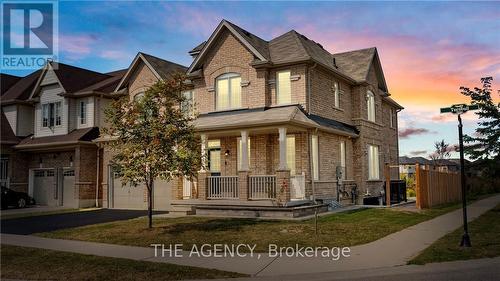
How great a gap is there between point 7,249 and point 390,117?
2533cm

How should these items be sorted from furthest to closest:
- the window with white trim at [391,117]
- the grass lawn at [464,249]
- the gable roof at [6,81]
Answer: the gable roof at [6,81]
the window with white trim at [391,117]
the grass lawn at [464,249]

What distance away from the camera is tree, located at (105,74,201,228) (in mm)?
13727

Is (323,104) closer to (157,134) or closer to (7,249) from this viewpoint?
(157,134)

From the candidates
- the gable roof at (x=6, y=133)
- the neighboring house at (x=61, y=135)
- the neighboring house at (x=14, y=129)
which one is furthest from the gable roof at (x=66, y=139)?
the neighboring house at (x=14, y=129)

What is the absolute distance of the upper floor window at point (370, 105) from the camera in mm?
25844

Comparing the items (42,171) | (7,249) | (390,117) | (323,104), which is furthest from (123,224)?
(390,117)

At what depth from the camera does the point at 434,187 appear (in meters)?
23.0

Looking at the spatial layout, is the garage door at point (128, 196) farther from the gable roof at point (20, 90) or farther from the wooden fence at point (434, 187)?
the wooden fence at point (434, 187)

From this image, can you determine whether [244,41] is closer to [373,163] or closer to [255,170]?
[255,170]

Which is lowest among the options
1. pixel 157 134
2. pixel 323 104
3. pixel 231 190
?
pixel 231 190

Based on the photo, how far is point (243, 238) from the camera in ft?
41.1

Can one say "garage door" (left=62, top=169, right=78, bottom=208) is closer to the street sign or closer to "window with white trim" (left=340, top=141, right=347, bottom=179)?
"window with white trim" (left=340, top=141, right=347, bottom=179)

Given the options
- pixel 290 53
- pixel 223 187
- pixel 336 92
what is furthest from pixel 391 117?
pixel 223 187

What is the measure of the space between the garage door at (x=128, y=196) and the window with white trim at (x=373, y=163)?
12698 mm
